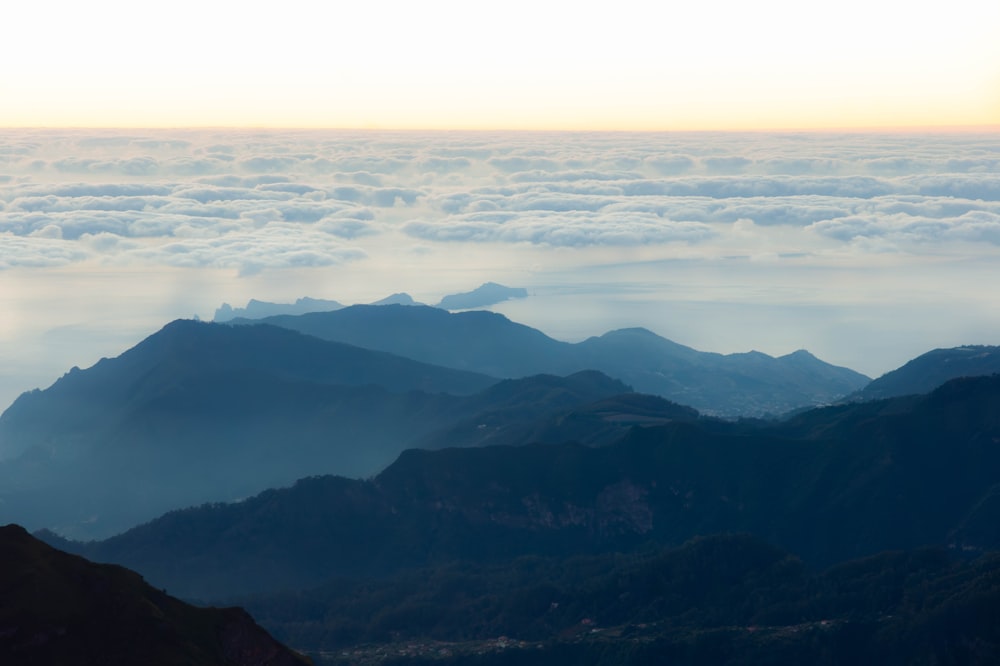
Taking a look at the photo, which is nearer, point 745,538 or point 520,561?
point 745,538

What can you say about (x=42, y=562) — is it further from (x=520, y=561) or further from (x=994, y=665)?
(x=520, y=561)

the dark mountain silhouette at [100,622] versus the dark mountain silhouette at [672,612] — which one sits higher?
the dark mountain silhouette at [100,622]

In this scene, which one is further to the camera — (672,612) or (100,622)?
(672,612)

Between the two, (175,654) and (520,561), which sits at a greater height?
(175,654)

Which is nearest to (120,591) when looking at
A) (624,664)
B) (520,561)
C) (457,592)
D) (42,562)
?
(42,562)

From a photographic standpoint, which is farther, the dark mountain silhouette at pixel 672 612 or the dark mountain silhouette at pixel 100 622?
the dark mountain silhouette at pixel 672 612

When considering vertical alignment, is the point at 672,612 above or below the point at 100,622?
below

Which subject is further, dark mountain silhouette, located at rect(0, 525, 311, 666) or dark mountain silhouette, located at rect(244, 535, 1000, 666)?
dark mountain silhouette, located at rect(244, 535, 1000, 666)

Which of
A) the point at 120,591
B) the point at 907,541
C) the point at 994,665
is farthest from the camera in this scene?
the point at 907,541
